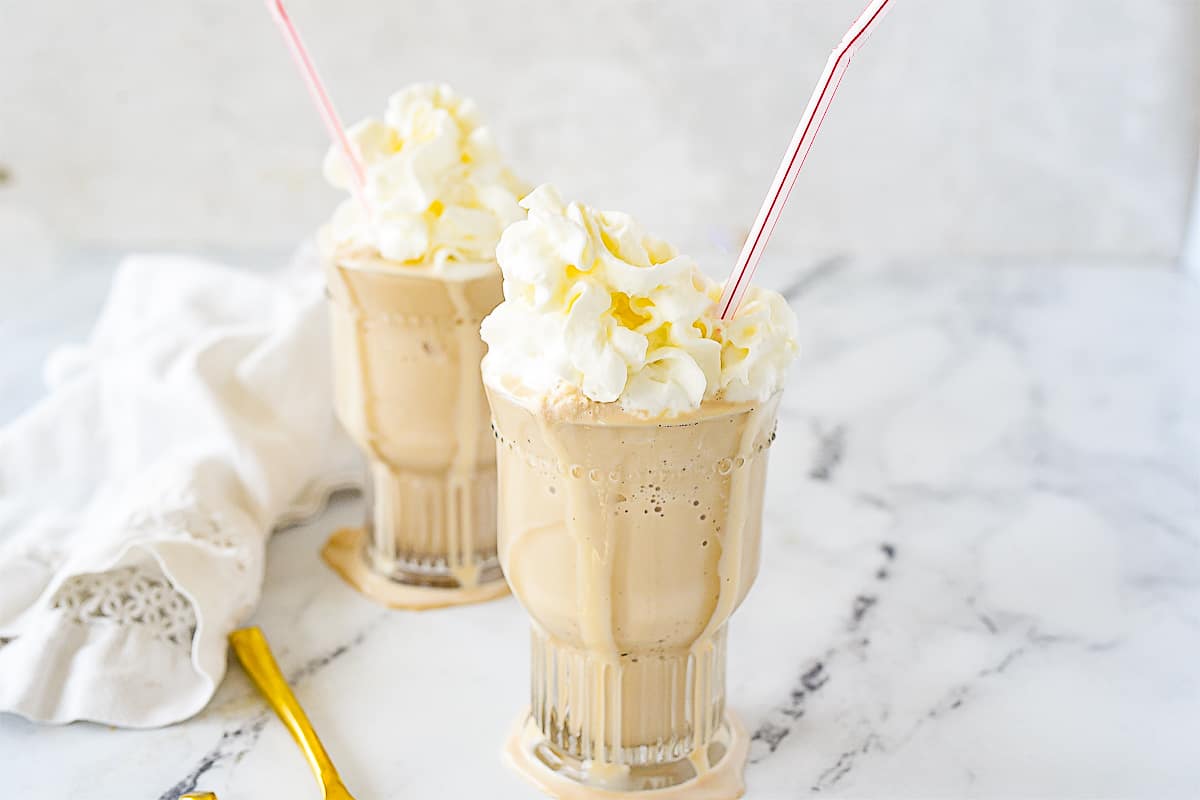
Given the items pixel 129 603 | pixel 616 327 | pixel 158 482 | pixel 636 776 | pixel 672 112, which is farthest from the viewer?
pixel 672 112

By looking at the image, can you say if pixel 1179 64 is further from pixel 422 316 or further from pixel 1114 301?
pixel 422 316

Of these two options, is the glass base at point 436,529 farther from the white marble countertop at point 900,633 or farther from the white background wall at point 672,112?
the white background wall at point 672,112

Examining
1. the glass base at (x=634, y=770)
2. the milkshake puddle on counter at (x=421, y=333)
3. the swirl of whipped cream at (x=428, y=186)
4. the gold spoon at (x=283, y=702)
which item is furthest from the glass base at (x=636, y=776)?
the swirl of whipped cream at (x=428, y=186)

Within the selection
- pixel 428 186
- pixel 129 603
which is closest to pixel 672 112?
pixel 428 186

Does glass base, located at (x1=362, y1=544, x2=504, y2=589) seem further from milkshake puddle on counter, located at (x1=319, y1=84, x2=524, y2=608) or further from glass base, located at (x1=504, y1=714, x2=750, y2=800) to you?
glass base, located at (x1=504, y1=714, x2=750, y2=800)

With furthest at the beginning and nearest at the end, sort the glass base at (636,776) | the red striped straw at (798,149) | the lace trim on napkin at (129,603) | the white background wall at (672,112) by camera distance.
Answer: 1. the white background wall at (672,112)
2. the lace trim on napkin at (129,603)
3. the glass base at (636,776)
4. the red striped straw at (798,149)

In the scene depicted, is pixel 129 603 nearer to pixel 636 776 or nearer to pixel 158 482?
pixel 158 482

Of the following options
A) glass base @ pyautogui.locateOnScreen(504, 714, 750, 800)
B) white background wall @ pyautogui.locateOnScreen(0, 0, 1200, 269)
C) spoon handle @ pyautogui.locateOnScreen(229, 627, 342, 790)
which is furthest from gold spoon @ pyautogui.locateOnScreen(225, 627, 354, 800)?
white background wall @ pyautogui.locateOnScreen(0, 0, 1200, 269)
